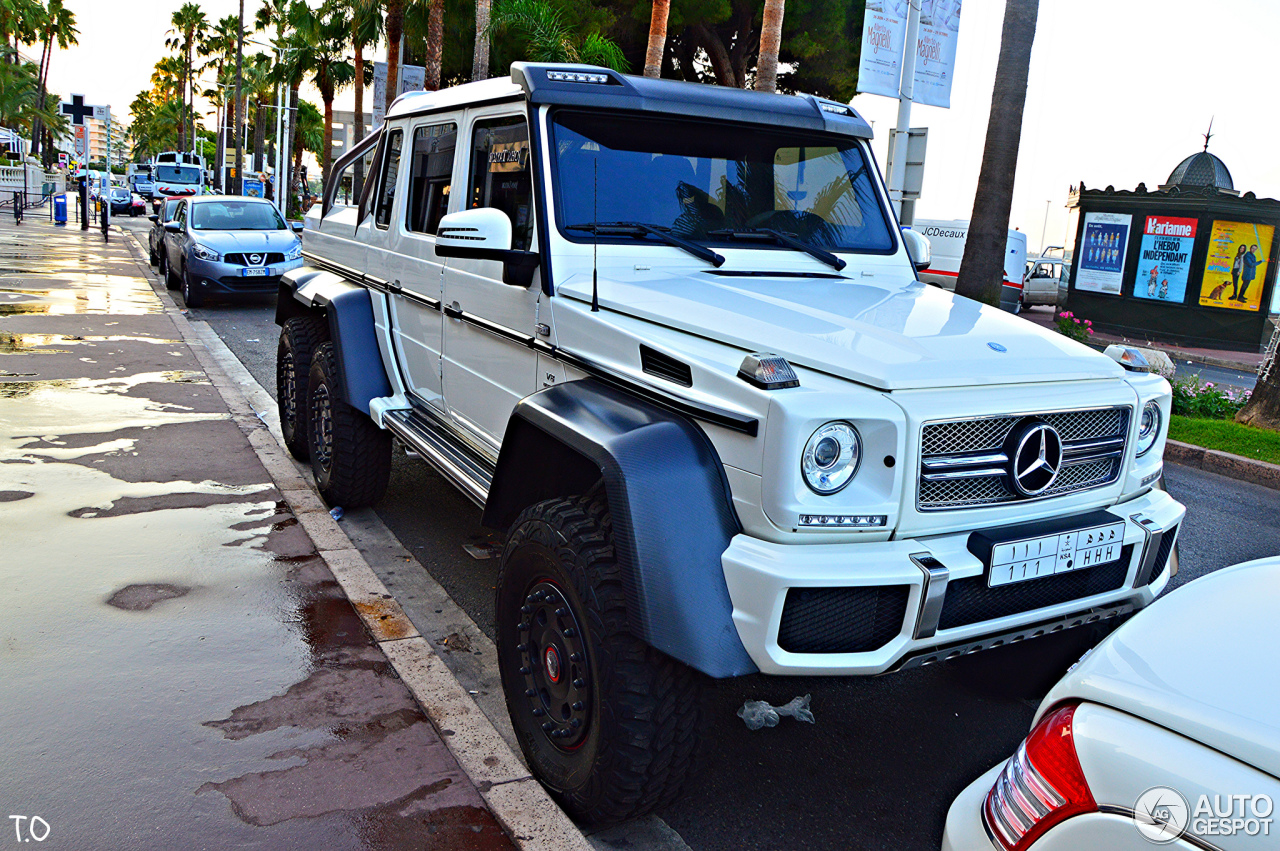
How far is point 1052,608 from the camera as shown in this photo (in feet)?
9.53

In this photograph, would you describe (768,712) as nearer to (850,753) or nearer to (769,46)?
(850,753)

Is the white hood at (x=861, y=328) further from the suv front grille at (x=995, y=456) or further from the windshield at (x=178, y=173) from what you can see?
the windshield at (x=178, y=173)

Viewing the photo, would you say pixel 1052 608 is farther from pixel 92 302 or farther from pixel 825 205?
pixel 92 302

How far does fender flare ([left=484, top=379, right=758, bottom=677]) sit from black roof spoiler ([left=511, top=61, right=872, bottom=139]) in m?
1.40

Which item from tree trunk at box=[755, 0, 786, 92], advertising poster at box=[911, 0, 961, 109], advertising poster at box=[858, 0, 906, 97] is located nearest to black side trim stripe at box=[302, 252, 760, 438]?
advertising poster at box=[858, 0, 906, 97]

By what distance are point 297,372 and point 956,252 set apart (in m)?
21.4

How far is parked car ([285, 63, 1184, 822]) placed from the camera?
8.52 feet

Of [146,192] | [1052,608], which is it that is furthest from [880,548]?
[146,192]

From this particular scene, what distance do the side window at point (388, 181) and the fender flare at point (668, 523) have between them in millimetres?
2852

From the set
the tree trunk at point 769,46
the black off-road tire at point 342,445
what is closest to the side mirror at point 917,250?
the black off-road tire at point 342,445

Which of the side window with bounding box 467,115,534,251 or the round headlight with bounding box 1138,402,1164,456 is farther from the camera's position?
the side window with bounding box 467,115,534,251

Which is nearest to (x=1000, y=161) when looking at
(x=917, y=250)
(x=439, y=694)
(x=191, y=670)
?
(x=917, y=250)

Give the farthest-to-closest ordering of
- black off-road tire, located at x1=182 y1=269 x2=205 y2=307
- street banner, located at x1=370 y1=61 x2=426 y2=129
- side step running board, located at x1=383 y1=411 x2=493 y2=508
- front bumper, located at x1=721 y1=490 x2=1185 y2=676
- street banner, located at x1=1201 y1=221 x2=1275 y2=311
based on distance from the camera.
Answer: street banner, located at x1=370 y1=61 x2=426 y2=129 < street banner, located at x1=1201 y1=221 x2=1275 y2=311 < black off-road tire, located at x1=182 y1=269 x2=205 y2=307 < side step running board, located at x1=383 y1=411 x2=493 y2=508 < front bumper, located at x1=721 y1=490 x2=1185 y2=676

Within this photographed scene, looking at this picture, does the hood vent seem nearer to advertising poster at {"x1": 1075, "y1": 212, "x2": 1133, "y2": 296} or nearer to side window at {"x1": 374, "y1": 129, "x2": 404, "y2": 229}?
side window at {"x1": 374, "y1": 129, "x2": 404, "y2": 229}
